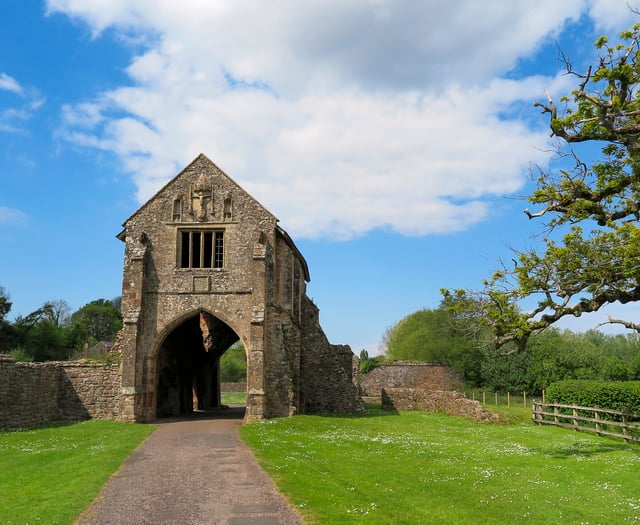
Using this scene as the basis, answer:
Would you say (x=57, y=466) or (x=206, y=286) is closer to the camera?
(x=57, y=466)

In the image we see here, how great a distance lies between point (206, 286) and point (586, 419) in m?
17.5

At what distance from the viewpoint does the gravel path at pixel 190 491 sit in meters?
9.76

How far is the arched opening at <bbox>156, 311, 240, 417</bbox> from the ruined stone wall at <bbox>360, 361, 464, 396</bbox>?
2070 centimetres

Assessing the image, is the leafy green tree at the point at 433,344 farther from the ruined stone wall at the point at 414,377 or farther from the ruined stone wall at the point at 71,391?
the ruined stone wall at the point at 71,391

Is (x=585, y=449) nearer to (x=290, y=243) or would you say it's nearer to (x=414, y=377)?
(x=290, y=243)

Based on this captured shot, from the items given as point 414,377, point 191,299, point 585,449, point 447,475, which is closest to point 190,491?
point 447,475

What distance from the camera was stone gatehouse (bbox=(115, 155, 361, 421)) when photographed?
2612cm

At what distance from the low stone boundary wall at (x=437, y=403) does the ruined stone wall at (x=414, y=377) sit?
54.6 ft

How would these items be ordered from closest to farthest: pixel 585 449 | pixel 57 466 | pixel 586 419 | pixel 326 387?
pixel 57 466 < pixel 585 449 < pixel 586 419 < pixel 326 387

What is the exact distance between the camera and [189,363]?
Result: 1339 inches


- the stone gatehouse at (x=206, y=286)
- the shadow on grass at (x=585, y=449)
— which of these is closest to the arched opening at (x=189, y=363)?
the stone gatehouse at (x=206, y=286)

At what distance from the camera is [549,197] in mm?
15508

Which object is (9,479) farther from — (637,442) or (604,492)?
(637,442)

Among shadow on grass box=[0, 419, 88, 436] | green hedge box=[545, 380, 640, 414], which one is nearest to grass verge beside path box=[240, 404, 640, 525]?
green hedge box=[545, 380, 640, 414]
